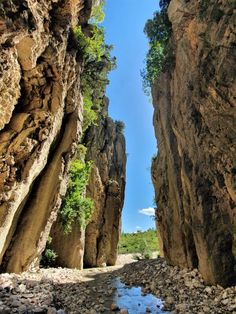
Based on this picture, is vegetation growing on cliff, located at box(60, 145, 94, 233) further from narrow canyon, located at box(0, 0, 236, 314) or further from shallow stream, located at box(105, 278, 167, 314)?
shallow stream, located at box(105, 278, 167, 314)

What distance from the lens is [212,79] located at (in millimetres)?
15305

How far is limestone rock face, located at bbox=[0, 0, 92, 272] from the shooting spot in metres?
14.6

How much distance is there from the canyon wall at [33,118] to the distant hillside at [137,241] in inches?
1353

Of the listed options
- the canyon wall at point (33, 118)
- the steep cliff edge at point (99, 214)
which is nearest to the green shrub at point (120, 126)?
the steep cliff edge at point (99, 214)

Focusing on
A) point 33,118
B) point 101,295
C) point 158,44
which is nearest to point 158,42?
point 158,44

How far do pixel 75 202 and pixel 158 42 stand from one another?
1484 cm

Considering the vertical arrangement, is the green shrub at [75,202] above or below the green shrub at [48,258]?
above

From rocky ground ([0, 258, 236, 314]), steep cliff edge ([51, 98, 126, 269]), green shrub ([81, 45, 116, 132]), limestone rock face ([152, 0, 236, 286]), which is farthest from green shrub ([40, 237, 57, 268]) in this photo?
green shrub ([81, 45, 116, 132])

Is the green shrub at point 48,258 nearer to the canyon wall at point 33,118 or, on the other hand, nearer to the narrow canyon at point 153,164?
the narrow canyon at point 153,164

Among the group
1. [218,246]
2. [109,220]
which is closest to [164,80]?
[218,246]

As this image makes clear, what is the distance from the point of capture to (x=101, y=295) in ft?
56.2

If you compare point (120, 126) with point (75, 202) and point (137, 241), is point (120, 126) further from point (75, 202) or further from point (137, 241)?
point (137, 241)

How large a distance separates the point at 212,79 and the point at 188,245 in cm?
997

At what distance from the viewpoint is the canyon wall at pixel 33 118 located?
14672 millimetres
